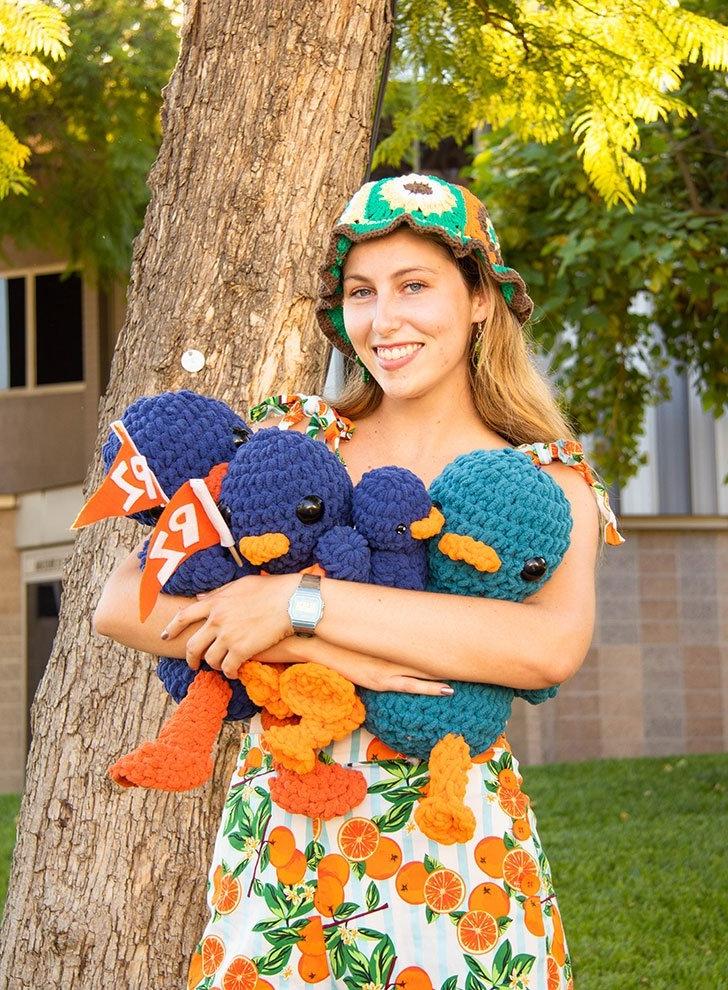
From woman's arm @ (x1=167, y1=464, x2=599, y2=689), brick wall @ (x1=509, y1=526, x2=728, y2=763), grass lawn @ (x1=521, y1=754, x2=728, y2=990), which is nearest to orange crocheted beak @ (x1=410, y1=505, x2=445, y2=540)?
woman's arm @ (x1=167, y1=464, x2=599, y2=689)

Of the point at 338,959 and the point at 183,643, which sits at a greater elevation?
the point at 183,643

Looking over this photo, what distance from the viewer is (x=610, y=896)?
19.0 feet

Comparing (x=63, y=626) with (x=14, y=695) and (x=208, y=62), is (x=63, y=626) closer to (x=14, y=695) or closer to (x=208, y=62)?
(x=208, y=62)

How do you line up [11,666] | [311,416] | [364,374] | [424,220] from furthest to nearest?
[11,666], [364,374], [311,416], [424,220]

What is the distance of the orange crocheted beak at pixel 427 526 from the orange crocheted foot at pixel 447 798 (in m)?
0.31

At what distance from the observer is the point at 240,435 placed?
2.21m

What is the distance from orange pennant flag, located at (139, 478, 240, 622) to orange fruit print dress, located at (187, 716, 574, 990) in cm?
40

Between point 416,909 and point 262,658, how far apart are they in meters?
0.46

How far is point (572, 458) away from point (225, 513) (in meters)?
0.69

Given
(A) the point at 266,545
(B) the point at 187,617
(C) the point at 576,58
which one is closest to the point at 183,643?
(B) the point at 187,617

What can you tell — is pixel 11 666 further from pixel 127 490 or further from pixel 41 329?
pixel 127 490

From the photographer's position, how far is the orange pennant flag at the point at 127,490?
6.84 feet

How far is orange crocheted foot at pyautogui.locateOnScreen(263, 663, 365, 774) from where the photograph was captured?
200 cm

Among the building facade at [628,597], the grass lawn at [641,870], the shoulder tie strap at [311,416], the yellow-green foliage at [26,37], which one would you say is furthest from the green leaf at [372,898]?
the building facade at [628,597]
